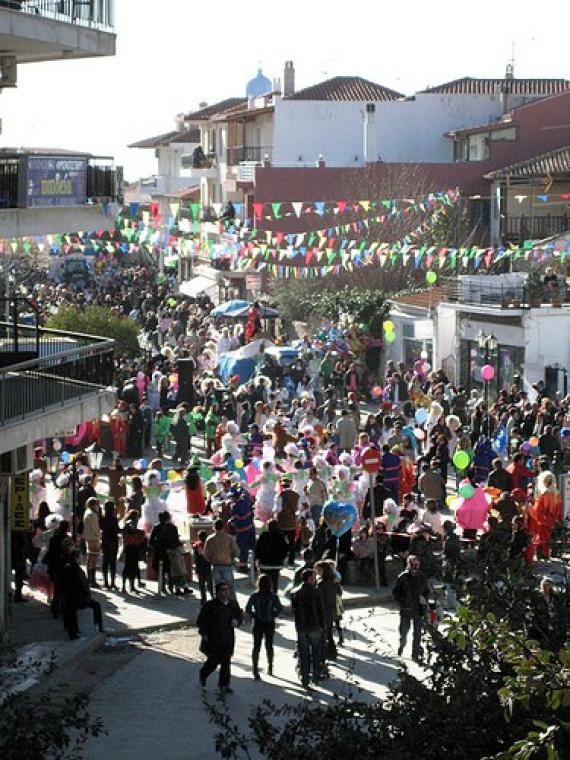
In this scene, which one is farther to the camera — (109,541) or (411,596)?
(109,541)

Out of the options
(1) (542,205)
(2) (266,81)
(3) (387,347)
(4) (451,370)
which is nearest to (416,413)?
(4) (451,370)

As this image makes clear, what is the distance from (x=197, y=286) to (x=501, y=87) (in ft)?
49.8

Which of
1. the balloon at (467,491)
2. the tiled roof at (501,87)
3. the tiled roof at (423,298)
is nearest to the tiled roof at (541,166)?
the tiled roof at (423,298)

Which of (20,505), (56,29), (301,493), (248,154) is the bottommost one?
(301,493)

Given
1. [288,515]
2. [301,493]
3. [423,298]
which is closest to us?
[288,515]

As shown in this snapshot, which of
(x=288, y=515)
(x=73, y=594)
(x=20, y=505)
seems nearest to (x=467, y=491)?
(x=288, y=515)

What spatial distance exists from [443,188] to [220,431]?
3269 cm

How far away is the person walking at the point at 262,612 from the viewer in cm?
1873

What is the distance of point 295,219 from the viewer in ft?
214

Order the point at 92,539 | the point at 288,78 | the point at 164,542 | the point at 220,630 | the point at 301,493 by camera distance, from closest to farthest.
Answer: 1. the point at 220,630
2. the point at 164,542
3. the point at 92,539
4. the point at 301,493
5. the point at 288,78

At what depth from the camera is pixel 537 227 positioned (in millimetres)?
60531

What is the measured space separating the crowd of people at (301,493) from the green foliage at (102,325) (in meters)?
1.43

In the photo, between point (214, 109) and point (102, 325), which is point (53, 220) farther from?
point (214, 109)

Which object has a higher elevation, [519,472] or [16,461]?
[16,461]
